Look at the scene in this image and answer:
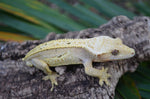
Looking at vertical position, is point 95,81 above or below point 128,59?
below

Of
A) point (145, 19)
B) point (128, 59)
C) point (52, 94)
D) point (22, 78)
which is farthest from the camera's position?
point (145, 19)

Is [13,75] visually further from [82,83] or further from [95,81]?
[95,81]

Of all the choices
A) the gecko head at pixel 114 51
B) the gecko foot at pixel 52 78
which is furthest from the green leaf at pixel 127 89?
the gecko foot at pixel 52 78

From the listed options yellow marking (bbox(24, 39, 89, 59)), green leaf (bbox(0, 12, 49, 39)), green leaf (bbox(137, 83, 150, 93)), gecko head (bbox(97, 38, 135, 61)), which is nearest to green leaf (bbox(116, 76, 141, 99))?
green leaf (bbox(137, 83, 150, 93))

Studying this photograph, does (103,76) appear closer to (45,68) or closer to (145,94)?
(145,94)

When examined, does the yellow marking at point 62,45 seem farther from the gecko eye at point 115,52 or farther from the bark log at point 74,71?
the gecko eye at point 115,52

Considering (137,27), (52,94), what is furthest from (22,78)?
(137,27)

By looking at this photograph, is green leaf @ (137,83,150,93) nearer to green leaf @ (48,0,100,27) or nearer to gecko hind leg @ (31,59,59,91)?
gecko hind leg @ (31,59,59,91)
